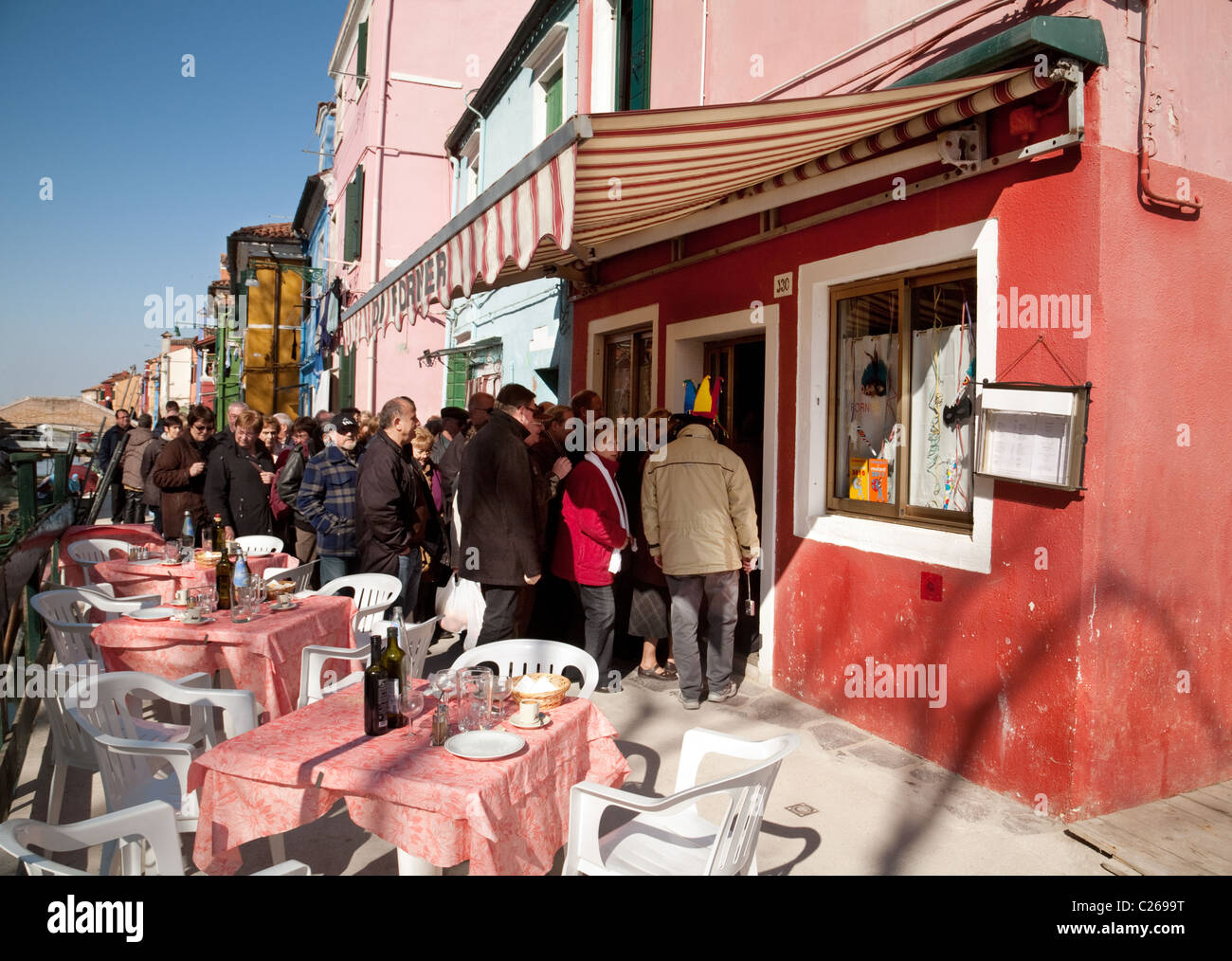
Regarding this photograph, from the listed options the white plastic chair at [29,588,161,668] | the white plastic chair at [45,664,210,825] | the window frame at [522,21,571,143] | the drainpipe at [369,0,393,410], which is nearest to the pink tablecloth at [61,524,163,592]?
the white plastic chair at [29,588,161,668]

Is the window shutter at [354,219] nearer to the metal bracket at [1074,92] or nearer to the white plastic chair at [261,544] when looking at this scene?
the white plastic chair at [261,544]

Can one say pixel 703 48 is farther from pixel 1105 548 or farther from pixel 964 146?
pixel 1105 548

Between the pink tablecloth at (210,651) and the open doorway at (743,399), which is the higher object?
the open doorway at (743,399)

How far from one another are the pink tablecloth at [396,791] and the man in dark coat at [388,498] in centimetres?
290

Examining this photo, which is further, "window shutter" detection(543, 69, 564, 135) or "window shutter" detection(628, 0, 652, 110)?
"window shutter" detection(543, 69, 564, 135)

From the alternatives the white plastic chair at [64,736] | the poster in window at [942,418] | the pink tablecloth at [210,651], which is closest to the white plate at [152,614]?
the pink tablecloth at [210,651]

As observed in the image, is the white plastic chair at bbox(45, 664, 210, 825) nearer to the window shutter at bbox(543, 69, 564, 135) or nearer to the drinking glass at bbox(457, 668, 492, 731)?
the drinking glass at bbox(457, 668, 492, 731)

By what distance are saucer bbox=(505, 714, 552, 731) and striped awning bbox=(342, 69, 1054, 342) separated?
1734 millimetres

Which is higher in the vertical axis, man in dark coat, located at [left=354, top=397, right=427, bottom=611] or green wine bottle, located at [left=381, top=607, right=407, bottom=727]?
man in dark coat, located at [left=354, top=397, right=427, bottom=611]

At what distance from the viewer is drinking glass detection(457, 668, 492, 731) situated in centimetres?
280

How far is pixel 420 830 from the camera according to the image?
2.34m

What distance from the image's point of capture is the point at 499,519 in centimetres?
518

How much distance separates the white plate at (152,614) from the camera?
4242 mm

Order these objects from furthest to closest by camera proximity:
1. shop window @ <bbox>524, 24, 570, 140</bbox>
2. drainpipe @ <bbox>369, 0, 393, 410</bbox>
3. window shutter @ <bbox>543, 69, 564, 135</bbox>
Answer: drainpipe @ <bbox>369, 0, 393, 410</bbox> → window shutter @ <bbox>543, 69, 564, 135</bbox> → shop window @ <bbox>524, 24, 570, 140</bbox>
